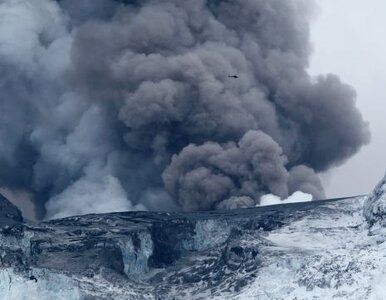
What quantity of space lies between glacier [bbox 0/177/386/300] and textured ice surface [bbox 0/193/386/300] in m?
0.09

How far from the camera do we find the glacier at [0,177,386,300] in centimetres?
10662

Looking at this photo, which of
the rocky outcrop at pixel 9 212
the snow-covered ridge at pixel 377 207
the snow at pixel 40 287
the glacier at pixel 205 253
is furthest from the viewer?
the rocky outcrop at pixel 9 212

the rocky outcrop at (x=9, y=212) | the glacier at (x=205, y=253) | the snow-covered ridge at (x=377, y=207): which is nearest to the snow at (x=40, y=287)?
the glacier at (x=205, y=253)

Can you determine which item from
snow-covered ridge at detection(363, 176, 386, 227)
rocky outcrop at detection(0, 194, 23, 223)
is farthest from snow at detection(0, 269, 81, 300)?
snow-covered ridge at detection(363, 176, 386, 227)

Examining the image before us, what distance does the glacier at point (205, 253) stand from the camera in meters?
107

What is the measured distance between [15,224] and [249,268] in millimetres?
19434

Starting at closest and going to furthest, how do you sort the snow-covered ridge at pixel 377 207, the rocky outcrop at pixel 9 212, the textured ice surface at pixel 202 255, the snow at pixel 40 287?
1. the textured ice surface at pixel 202 255
2. the snow at pixel 40 287
3. the snow-covered ridge at pixel 377 207
4. the rocky outcrop at pixel 9 212

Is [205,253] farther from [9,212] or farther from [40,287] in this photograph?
[9,212]

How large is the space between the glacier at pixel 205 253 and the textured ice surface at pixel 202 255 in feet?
0.28

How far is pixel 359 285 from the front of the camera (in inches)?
4072

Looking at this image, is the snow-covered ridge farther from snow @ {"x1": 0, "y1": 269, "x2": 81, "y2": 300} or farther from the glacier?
snow @ {"x1": 0, "y1": 269, "x2": 81, "y2": 300}

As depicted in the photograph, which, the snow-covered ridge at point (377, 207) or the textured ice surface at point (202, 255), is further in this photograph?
the snow-covered ridge at point (377, 207)

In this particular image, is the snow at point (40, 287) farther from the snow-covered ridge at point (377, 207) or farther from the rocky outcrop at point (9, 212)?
the snow-covered ridge at point (377, 207)

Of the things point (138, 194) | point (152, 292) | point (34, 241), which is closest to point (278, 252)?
point (152, 292)
